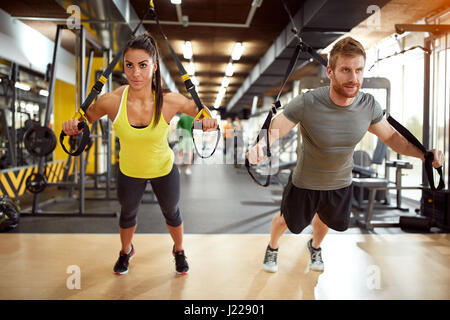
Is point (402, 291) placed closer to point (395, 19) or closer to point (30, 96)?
point (395, 19)

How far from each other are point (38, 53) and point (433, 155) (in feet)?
19.7

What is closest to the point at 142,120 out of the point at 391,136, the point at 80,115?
the point at 80,115

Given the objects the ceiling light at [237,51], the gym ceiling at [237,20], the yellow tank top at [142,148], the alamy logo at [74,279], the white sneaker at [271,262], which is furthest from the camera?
the ceiling light at [237,51]

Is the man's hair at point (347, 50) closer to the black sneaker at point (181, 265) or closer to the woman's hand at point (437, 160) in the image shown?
the woman's hand at point (437, 160)

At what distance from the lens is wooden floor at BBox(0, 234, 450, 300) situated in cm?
182

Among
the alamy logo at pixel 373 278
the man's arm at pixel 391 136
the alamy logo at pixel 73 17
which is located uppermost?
the alamy logo at pixel 73 17

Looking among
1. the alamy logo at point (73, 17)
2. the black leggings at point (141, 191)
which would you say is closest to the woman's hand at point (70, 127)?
the black leggings at point (141, 191)

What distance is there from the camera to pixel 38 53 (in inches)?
224

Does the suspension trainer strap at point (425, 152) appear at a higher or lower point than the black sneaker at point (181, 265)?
higher

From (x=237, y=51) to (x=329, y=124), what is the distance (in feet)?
19.2

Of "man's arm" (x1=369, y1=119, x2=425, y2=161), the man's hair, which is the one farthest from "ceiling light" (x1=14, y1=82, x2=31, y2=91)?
"man's arm" (x1=369, y1=119, x2=425, y2=161)

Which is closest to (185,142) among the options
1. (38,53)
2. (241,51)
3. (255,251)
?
(241,51)

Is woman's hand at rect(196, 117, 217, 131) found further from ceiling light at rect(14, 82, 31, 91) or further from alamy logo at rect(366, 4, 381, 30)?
ceiling light at rect(14, 82, 31, 91)

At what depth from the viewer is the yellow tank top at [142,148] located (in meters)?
1.75
